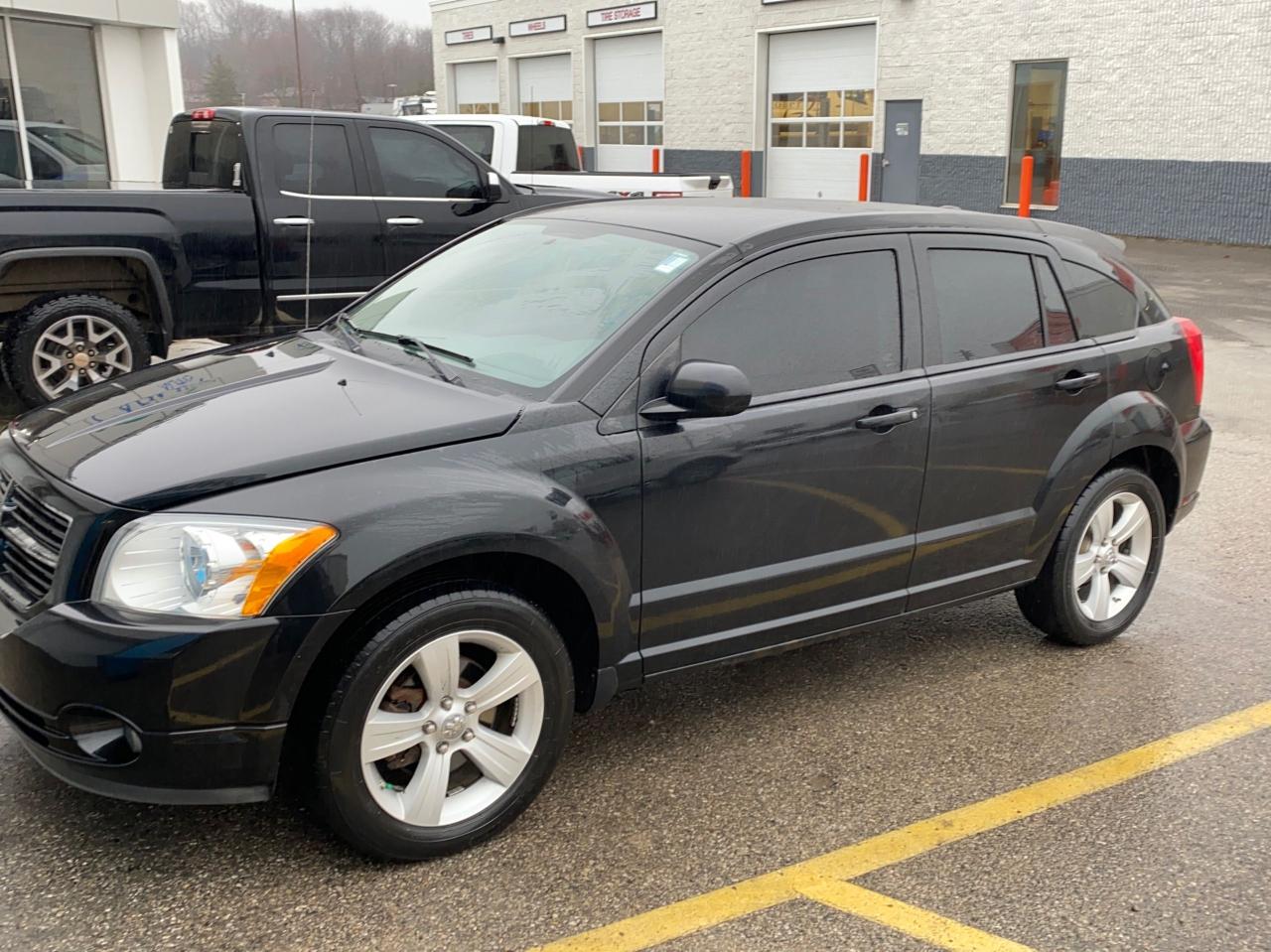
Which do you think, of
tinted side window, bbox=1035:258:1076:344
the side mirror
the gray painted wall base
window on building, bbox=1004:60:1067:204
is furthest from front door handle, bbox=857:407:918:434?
window on building, bbox=1004:60:1067:204

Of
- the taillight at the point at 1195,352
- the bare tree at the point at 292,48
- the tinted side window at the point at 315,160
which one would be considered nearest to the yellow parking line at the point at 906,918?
the taillight at the point at 1195,352

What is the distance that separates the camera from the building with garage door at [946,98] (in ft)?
65.4

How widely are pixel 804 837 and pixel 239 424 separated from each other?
1.88 meters

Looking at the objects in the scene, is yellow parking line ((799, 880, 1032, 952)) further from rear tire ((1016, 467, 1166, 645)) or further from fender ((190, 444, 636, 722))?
rear tire ((1016, 467, 1166, 645))

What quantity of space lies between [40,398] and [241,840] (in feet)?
16.4

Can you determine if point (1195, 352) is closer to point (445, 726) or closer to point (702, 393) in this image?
point (702, 393)

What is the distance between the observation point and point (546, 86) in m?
34.1

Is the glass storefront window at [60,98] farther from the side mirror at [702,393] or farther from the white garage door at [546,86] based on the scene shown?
the white garage door at [546,86]

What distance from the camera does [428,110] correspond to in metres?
37.8

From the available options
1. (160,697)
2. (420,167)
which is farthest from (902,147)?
(160,697)

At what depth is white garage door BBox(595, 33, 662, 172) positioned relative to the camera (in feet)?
101

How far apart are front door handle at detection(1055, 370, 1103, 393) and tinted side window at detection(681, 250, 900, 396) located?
75 centimetres

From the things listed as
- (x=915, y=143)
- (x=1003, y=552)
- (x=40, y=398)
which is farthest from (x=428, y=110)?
(x=1003, y=552)

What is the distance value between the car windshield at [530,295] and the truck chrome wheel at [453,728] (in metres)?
0.82
